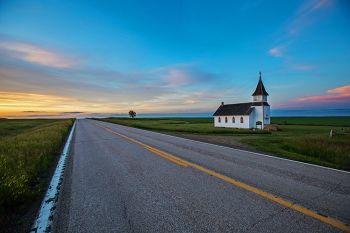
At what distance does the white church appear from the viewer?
44.8m

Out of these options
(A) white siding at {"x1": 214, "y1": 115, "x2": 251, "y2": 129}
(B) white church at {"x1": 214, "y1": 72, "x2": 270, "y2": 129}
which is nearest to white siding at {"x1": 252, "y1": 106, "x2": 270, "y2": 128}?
(B) white church at {"x1": 214, "y1": 72, "x2": 270, "y2": 129}

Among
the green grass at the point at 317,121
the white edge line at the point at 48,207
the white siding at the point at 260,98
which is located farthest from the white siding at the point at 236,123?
the white edge line at the point at 48,207

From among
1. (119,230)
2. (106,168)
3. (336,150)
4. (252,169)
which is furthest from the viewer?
(336,150)

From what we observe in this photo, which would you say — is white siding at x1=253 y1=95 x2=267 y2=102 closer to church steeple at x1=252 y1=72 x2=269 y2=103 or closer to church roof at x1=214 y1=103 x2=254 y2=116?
church steeple at x1=252 y1=72 x2=269 y2=103

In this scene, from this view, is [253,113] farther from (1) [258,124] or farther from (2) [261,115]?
(1) [258,124]

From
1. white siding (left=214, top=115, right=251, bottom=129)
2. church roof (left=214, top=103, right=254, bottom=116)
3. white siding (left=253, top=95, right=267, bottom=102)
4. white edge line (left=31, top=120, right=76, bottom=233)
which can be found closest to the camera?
white edge line (left=31, top=120, right=76, bottom=233)

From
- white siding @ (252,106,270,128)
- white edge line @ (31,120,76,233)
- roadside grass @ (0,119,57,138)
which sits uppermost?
white siding @ (252,106,270,128)

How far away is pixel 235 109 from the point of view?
49625 mm

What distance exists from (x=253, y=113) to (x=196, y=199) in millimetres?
46103

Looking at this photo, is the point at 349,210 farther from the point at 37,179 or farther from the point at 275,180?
the point at 37,179

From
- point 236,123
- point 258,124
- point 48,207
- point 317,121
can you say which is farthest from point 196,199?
point 317,121

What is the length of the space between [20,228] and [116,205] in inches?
60.1

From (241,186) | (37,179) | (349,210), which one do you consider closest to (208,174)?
(241,186)

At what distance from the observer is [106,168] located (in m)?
6.62
